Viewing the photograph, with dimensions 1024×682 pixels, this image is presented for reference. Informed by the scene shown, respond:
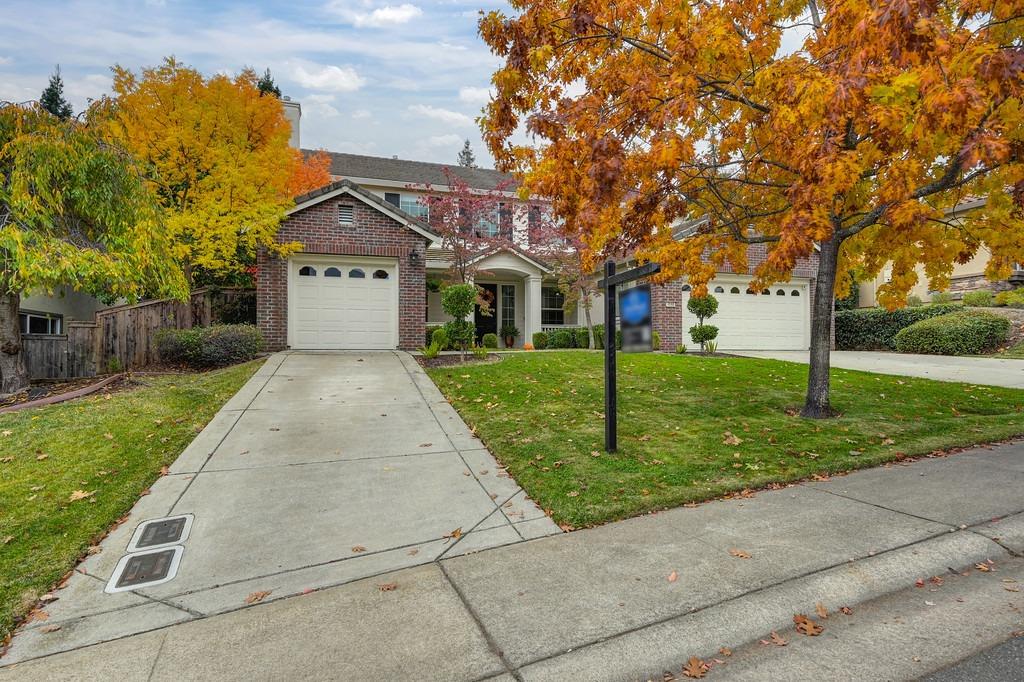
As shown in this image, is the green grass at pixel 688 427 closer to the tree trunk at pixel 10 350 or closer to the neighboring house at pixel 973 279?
the tree trunk at pixel 10 350

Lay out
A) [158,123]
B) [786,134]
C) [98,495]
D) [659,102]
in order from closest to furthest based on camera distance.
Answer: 1. [98,495]
2. [786,134]
3. [659,102]
4. [158,123]

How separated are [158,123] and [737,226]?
12943 mm

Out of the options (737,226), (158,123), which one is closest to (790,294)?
(737,226)

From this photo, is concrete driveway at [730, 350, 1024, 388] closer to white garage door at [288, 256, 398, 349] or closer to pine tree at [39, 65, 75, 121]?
white garage door at [288, 256, 398, 349]

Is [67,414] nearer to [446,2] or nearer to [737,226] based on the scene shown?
[446,2]

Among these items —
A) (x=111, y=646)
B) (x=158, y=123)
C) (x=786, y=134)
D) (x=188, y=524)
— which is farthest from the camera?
(x=158, y=123)

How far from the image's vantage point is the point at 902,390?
8234 mm

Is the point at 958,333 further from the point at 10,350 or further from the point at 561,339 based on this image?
→ the point at 10,350

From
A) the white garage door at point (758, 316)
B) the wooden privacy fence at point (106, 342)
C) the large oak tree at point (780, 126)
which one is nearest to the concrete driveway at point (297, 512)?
the large oak tree at point (780, 126)

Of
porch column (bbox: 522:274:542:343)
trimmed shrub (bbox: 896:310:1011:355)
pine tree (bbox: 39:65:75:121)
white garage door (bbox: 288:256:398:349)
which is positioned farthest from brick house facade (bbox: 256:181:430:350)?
pine tree (bbox: 39:65:75:121)

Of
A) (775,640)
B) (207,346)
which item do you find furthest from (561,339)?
(775,640)

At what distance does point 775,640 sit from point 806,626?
0.22 m

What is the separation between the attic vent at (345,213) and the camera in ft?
42.1

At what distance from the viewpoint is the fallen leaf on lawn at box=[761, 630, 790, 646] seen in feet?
7.76
